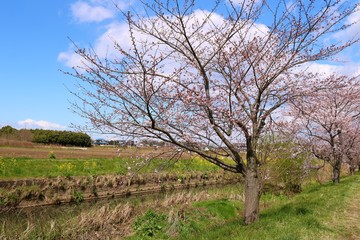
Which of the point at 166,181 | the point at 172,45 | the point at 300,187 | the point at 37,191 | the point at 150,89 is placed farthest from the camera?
the point at 166,181

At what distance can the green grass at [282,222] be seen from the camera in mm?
6910

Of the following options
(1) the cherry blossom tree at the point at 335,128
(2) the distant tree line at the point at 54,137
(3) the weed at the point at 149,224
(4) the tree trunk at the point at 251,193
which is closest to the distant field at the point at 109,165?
(4) the tree trunk at the point at 251,193

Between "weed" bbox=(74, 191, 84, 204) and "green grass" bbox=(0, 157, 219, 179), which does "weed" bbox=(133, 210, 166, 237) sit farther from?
"weed" bbox=(74, 191, 84, 204)

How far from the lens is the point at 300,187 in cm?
1944

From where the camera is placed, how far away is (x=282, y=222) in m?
7.87

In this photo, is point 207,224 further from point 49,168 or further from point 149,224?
point 49,168

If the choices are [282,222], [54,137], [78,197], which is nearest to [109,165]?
[78,197]

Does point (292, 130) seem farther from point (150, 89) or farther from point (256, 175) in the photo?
point (150, 89)

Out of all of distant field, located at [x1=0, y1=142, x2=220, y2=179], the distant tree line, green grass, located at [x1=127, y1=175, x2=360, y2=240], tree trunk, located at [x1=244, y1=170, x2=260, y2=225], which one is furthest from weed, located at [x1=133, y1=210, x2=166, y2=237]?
the distant tree line

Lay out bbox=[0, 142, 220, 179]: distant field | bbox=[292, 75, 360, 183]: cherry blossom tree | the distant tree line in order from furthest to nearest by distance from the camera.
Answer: the distant tree line
bbox=[292, 75, 360, 183]: cherry blossom tree
bbox=[0, 142, 220, 179]: distant field

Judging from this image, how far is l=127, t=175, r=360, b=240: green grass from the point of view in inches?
272

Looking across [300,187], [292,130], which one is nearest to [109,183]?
[300,187]

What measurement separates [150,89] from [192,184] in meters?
21.6

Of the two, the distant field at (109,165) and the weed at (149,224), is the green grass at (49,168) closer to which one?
the distant field at (109,165)
